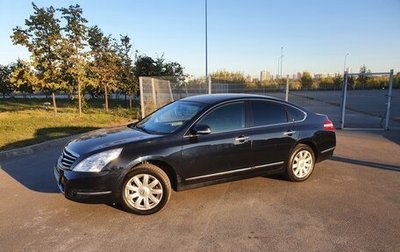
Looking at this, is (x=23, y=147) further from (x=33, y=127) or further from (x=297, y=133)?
(x=297, y=133)

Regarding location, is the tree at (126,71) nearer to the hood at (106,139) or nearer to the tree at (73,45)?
the tree at (73,45)

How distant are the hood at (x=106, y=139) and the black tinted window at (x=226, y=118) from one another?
34.1 inches

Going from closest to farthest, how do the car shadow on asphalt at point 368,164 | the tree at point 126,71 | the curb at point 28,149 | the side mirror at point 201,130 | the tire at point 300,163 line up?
the side mirror at point 201,130 → the tire at point 300,163 → the car shadow on asphalt at point 368,164 → the curb at point 28,149 → the tree at point 126,71

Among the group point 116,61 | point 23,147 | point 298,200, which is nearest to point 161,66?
point 116,61

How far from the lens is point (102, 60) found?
18891 mm

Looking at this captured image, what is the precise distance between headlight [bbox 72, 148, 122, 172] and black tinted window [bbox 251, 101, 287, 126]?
2292 millimetres

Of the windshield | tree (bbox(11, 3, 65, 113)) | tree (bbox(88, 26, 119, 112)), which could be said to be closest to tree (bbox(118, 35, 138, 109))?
tree (bbox(88, 26, 119, 112))

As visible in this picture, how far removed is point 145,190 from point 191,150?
2.74 ft

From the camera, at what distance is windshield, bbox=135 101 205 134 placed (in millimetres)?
5449

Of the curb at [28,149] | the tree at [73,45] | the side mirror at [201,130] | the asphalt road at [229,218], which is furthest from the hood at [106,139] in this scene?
the tree at [73,45]

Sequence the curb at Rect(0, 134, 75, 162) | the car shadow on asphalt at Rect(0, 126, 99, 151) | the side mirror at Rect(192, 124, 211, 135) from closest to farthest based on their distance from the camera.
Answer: the side mirror at Rect(192, 124, 211, 135) < the curb at Rect(0, 134, 75, 162) < the car shadow on asphalt at Rect(0, 126, 99, 151)

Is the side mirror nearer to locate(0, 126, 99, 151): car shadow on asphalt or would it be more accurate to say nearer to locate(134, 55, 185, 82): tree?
locate(0, 126, 99, 151): car shadow on asphalt

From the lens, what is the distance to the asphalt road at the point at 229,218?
4012mm

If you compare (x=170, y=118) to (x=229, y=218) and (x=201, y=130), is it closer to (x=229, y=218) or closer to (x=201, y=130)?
(x=201, y=130)
